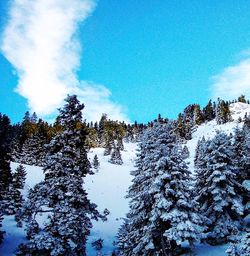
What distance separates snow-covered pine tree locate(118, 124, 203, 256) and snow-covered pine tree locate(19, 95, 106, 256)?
14.0 ft

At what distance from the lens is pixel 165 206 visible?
69.8ft

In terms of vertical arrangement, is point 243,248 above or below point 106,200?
below

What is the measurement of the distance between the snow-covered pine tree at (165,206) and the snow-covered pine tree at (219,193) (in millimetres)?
2493

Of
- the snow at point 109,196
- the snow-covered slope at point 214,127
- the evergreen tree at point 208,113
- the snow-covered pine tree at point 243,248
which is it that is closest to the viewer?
the snow-covered pine tree at point 243,248

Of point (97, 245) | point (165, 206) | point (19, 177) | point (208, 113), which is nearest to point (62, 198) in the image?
point (165, 206)

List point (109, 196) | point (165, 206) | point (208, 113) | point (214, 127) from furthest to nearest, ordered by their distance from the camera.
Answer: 1. point (208, 113)
2. point (214, 127)
3. point (109, 196)
4. point (165, 206)

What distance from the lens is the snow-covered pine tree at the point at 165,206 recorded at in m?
21.0

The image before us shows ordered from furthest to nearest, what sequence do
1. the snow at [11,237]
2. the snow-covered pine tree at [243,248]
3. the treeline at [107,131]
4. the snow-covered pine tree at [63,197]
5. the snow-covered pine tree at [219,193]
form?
the treeline at [107,131]
the snow at [11,237]
the snow-covered pine tree at [219,193]
the snow-covered pine tree at [63,197]
the snow-covered pine tree at [243,248]

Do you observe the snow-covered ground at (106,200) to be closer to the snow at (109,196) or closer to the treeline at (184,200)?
the snow at (109,196)

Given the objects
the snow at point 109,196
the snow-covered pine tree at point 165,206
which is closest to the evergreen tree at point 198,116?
the snow at point 109,196

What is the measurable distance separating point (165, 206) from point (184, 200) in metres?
1.32

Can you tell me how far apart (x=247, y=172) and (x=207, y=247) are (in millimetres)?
7013

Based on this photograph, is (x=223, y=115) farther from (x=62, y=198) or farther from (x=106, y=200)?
(x=62, y=198)

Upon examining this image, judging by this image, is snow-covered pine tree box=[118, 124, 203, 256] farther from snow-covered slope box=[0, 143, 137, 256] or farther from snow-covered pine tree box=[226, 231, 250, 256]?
snow-covered slope box=[0, 143, 137, 256]
